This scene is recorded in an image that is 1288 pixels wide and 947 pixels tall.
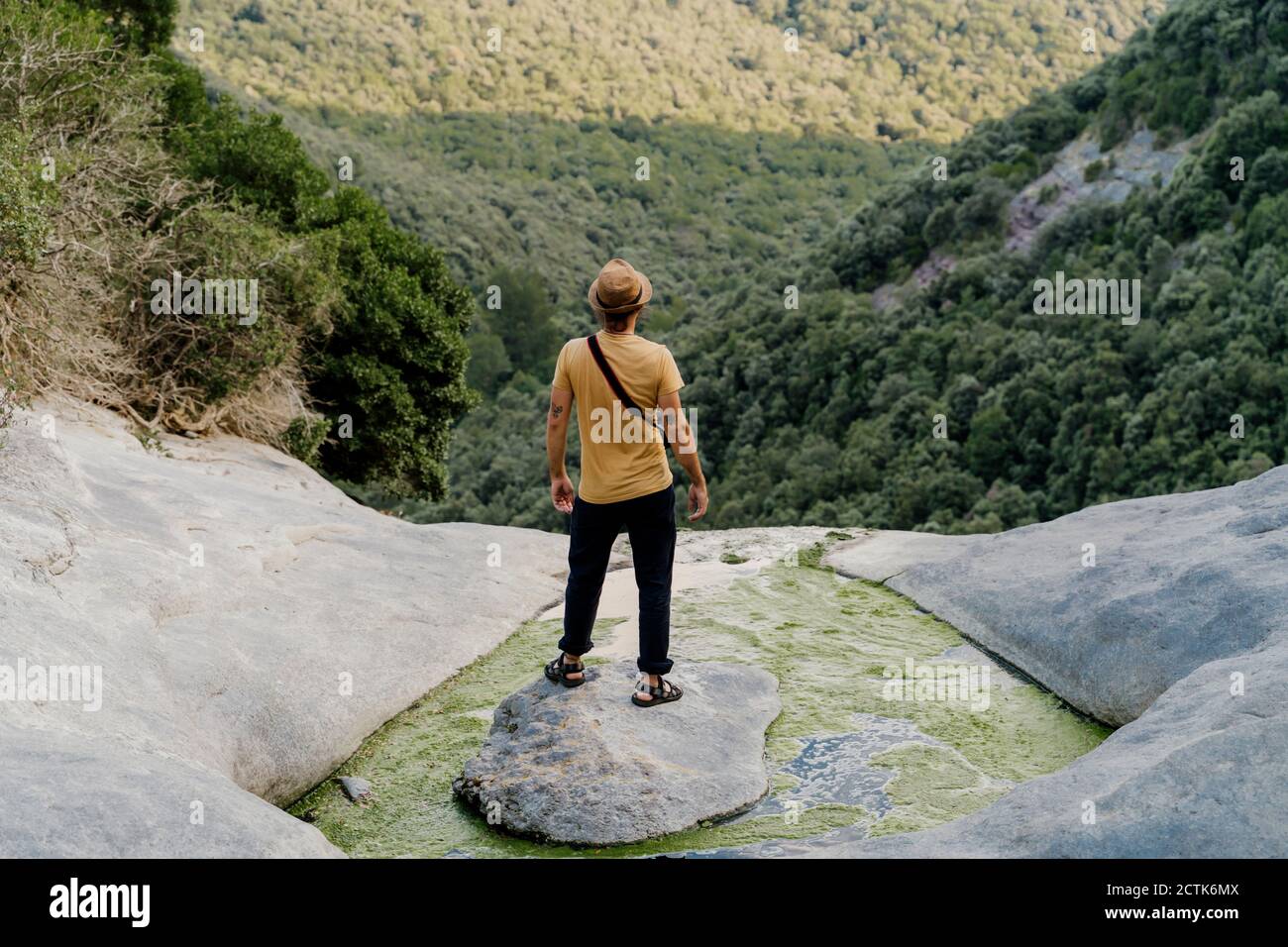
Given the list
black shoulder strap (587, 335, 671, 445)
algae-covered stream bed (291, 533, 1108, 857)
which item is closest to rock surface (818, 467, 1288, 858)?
algae-covered stream bed (291, 533, 1108, 857)

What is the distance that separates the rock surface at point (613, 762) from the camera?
17.2 ft

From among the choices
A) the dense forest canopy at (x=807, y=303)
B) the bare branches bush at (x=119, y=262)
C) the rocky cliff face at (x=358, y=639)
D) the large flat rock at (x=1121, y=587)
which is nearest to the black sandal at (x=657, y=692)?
the rocky cliff face at (x=358, y=639)

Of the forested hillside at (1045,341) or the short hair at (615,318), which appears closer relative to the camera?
the short hair at (615,318)

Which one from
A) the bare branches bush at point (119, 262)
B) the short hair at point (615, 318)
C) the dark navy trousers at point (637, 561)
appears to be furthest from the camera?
the bare branches bush at point (119, 262)

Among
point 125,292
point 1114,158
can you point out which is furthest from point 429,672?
point 1114,158

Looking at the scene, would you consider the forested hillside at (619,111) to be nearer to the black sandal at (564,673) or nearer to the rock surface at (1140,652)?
the rock surface at (1140,652)

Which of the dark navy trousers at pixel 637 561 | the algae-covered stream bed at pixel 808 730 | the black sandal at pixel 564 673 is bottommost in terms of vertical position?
the algae-covered stream bed at pixel 808 730

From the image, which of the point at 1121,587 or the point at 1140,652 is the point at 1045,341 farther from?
the point at 1140,652

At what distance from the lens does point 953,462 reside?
25.9 metres

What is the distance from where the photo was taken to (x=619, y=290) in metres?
5.62

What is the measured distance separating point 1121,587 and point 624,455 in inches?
140

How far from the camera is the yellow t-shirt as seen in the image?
571 centimetres

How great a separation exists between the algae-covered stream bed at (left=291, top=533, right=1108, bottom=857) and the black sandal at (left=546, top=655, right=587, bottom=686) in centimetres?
59

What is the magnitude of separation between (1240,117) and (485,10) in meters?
103
